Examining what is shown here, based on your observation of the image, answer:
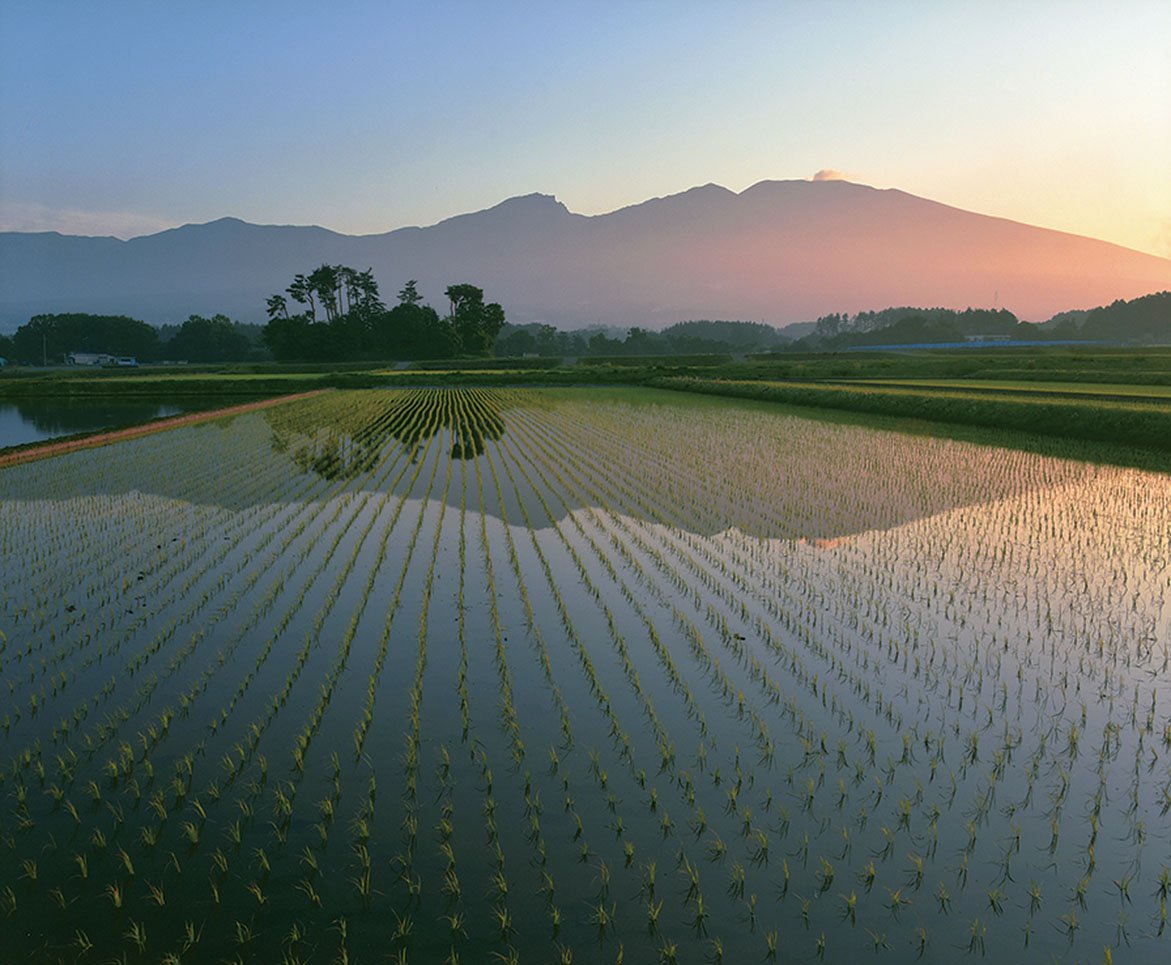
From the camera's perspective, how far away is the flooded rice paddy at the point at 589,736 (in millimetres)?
3428

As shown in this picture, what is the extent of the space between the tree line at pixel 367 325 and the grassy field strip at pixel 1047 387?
46135mm

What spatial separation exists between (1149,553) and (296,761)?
9520mm

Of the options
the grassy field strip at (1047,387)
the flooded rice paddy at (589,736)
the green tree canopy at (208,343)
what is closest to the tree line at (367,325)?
the green tree canopy at (208,343)

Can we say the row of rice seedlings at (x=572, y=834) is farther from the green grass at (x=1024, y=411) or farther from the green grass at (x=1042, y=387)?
the green grass at (x=1042, y=387)

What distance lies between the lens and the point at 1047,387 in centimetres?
2683

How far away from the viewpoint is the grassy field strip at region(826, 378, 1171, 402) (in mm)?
22406

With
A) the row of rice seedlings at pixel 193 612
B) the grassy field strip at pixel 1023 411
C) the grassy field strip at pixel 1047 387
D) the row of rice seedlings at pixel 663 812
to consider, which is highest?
the grassy field strip at pixel 1047 387

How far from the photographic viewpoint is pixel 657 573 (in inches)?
342

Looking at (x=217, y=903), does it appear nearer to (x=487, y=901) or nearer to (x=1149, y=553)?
(x=487, y=901)

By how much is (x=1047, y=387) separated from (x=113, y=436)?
29.4 m

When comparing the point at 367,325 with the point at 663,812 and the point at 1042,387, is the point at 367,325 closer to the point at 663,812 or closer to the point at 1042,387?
the point at 1042,387

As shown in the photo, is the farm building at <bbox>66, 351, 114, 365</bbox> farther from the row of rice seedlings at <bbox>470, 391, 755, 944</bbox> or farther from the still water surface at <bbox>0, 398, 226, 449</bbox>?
the row of rice seedlings at <bbox>470, 391, 755, 944</bbox>

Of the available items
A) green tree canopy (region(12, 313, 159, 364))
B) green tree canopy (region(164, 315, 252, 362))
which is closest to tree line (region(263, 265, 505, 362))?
green tree canopy (region(164, 315, 252, 362))

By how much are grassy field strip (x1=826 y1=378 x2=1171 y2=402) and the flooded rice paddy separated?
13.6m
